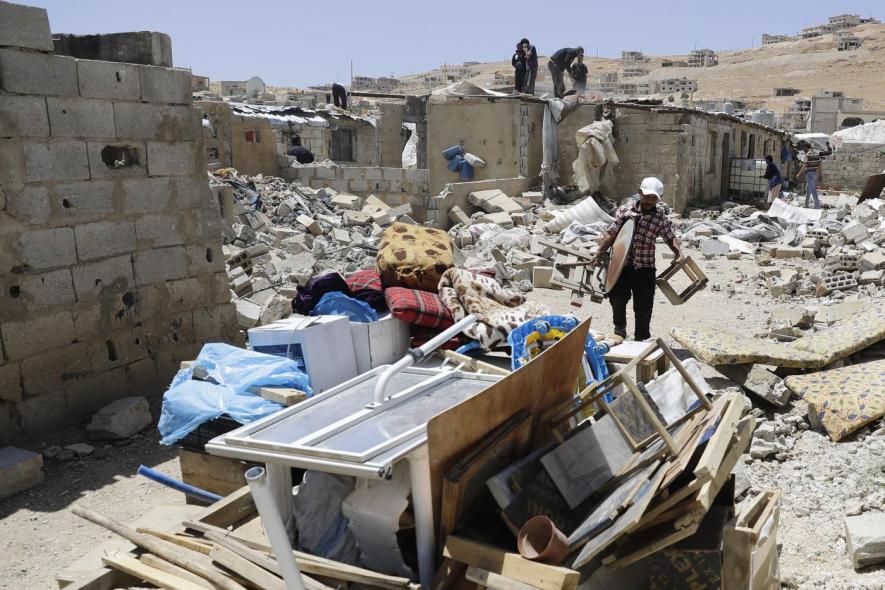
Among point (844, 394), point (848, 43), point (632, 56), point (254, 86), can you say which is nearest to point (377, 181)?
point (844, 394)

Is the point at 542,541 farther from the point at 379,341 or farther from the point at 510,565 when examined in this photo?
the point at 379,341

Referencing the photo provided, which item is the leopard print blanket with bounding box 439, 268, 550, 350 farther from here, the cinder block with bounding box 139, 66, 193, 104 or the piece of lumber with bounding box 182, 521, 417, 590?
the cinder block with bounding box 139, 66, 193, 104

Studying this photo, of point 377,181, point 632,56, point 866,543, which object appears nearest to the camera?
point 866,543

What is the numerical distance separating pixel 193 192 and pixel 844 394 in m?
5.12

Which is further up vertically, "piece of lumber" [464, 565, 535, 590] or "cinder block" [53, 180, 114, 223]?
"cinder block" [53, 180, 114, 223]

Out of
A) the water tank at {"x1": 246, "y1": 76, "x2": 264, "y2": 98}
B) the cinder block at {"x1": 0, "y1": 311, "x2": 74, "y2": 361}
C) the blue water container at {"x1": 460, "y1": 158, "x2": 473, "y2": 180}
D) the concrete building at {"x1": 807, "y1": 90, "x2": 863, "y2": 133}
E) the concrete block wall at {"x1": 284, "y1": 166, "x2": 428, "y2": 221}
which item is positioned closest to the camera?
the cinder block at {"x1": 0, "y1": 311, "x2": 74, "y2": 361}

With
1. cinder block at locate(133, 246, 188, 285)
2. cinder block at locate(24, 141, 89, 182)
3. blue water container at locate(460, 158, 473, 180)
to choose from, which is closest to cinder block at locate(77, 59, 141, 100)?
cinder block at locate(24, 141, 89, 182)

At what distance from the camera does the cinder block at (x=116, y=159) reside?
5.60 m

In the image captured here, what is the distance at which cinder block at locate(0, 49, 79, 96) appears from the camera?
16.4ft

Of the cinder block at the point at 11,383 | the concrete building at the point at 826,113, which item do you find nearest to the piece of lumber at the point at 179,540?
the cinder block at the point at 11,383

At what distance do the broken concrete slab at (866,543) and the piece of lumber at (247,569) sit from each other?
2585 mm

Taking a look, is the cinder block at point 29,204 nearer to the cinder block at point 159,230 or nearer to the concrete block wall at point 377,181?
the cinder block at point 159,230

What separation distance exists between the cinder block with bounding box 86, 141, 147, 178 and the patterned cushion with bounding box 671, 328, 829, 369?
14.8 ft

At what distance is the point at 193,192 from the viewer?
20.9ft
